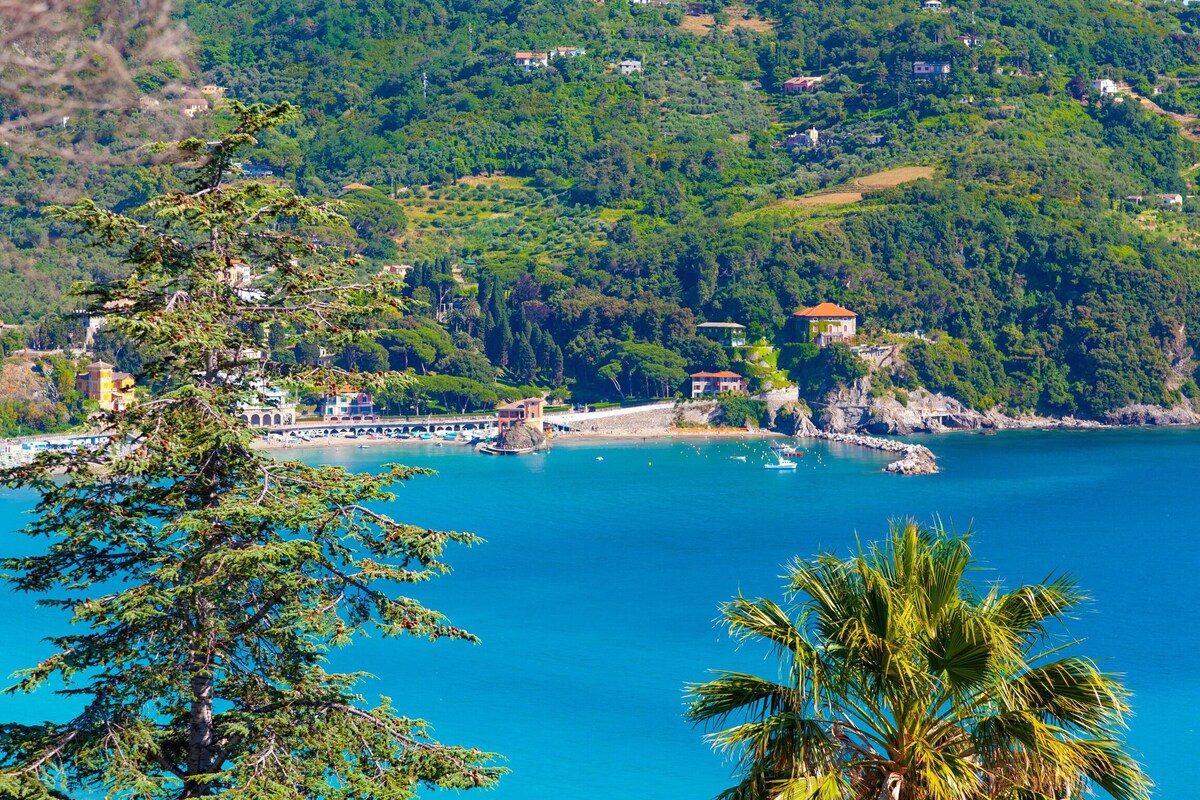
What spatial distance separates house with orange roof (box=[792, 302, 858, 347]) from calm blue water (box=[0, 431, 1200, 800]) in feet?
36.0

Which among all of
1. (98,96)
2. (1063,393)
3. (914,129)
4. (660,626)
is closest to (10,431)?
(660,626)

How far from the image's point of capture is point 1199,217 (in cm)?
13238

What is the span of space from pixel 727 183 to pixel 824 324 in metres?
35.0

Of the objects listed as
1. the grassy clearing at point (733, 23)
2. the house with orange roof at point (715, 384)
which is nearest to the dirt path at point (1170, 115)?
the grassy clearing at point (733, 23)

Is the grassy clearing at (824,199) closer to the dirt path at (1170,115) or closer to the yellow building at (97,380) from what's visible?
the dirt path at (1170,115)

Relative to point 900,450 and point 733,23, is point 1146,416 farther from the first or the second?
point 733,23

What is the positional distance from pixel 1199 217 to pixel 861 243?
110 feet

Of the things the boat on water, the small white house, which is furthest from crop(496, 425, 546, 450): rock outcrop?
the small white house

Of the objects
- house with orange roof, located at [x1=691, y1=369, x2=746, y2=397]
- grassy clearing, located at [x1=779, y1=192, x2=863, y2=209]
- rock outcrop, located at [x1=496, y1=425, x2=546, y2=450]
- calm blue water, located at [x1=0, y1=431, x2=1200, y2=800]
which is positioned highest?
grassy clearing, located at [x1=779, y1=192, x2=863, y2=209]

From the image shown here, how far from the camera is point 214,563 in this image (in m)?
10.3

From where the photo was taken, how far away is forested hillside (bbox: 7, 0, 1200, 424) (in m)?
111

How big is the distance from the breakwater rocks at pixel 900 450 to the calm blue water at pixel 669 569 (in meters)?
1.46

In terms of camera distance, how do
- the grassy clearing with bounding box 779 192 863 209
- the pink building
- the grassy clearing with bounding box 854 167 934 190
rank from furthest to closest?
the pink building → the grassy clearing with bounding box 854 167 934 190 → the grassy clearing with bounding box 779 192 863 209

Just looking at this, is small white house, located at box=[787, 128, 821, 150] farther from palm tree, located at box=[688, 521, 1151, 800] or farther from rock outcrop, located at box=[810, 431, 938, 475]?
palm tree, located at box=[688, 521, 1151, 800]
